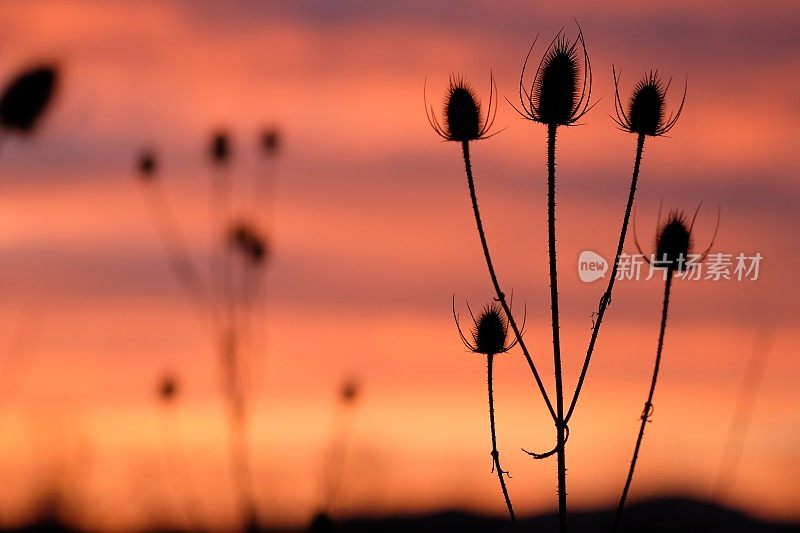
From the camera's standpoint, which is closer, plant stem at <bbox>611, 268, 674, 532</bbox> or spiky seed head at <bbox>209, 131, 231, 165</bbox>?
plant stem at <bbox>611, 268, 674, 532</bbox>

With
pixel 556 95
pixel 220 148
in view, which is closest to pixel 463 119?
pixel 556 95

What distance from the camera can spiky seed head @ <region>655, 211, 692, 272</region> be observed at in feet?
25.5

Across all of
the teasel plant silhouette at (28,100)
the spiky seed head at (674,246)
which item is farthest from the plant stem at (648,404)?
the teasel plant silhouette at (28,100)

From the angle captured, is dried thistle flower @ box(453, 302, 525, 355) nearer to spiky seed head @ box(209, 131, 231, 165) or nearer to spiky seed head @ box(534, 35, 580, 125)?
spiky seed head @ box(534, 35, 580, 125)

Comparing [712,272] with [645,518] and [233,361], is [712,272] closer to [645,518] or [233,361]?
[645,518]

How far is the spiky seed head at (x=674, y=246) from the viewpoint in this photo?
25.5 ft

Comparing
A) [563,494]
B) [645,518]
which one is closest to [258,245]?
[645,518]

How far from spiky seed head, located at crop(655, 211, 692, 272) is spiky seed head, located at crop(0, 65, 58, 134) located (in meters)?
3.89

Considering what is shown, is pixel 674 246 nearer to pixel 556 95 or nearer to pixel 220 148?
pixel 556 95

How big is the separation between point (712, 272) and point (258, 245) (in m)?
6.32

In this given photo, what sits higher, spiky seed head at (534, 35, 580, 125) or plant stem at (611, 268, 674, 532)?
spiky seed head at (534, 35, 580, 125)

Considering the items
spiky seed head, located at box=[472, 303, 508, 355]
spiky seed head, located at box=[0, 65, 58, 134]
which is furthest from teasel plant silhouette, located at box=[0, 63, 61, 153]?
spiky seed head, located at box=[472, 303, 508, 355]

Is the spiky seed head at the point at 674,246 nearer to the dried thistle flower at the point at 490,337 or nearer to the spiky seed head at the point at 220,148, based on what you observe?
the dried thistle flower at the point at 490,337

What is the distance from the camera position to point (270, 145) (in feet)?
52.0
